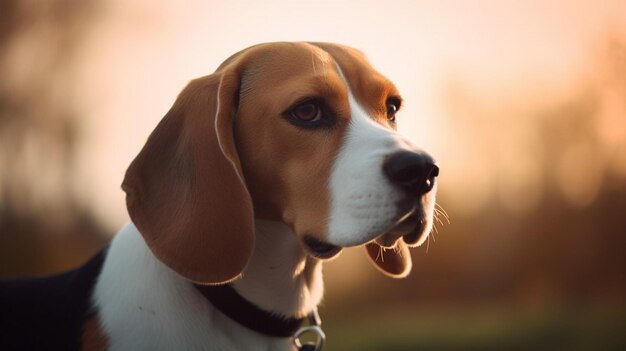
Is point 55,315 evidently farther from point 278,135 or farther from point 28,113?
point 28,113

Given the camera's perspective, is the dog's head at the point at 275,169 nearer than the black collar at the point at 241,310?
Yes

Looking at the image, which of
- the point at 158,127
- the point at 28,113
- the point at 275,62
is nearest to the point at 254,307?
the point at 158,127

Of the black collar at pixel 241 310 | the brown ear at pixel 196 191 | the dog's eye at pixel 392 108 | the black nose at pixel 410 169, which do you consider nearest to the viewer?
the black nose at pixel 410 169

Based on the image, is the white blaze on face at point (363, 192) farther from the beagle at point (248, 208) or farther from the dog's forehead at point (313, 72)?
the dog's forehead at point (313, 72)

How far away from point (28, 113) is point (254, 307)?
8.91 metres

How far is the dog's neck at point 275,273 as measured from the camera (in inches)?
130

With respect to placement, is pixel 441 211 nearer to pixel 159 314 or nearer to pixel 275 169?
pixel 275 169

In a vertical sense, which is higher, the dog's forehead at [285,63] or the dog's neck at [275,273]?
the dog's forehead at [285,63]

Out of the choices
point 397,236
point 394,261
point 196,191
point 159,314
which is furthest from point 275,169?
point 394,261

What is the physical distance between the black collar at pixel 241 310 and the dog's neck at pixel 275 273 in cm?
4

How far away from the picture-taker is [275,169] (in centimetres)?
324

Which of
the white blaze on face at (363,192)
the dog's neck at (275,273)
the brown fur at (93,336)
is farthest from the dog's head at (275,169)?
the brown fur at (93,336)

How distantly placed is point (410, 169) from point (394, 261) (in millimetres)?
1230

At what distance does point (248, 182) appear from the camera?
333cm
